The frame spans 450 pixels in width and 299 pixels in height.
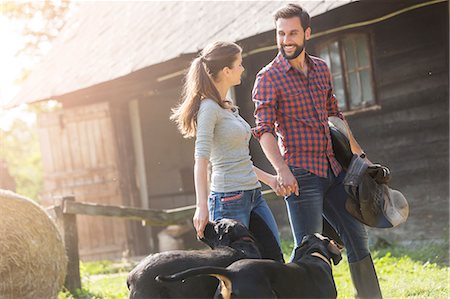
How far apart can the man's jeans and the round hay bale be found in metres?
2.93

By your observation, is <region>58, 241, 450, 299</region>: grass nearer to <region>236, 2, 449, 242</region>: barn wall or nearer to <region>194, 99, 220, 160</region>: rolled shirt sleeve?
<region>236, 2, 449, 242</region>: barn wall

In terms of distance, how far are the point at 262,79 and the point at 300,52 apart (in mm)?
269

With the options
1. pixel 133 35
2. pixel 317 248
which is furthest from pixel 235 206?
pixel 133 35

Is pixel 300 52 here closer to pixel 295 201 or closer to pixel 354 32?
pixel 295 201

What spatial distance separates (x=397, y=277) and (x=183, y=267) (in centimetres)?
336

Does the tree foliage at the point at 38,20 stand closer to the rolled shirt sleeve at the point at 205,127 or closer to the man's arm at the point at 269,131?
the man's arm at the point at 269,131

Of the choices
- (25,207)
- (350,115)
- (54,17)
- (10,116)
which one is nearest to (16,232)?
(25,207)

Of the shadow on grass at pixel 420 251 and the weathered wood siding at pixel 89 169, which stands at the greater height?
the weathered wood siding at pixel 89 169

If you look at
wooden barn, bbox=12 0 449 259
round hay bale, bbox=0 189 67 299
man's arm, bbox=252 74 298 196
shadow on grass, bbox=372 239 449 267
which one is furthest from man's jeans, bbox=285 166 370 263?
wooden barn, bbox=12 0 449 259

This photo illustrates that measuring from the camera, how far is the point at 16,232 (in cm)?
671

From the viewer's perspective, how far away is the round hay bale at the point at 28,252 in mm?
6625

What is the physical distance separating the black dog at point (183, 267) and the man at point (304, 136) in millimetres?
545

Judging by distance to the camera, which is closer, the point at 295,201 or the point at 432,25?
the point at 295,201

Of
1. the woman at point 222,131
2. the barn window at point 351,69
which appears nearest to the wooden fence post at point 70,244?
the woman at point 222,131
